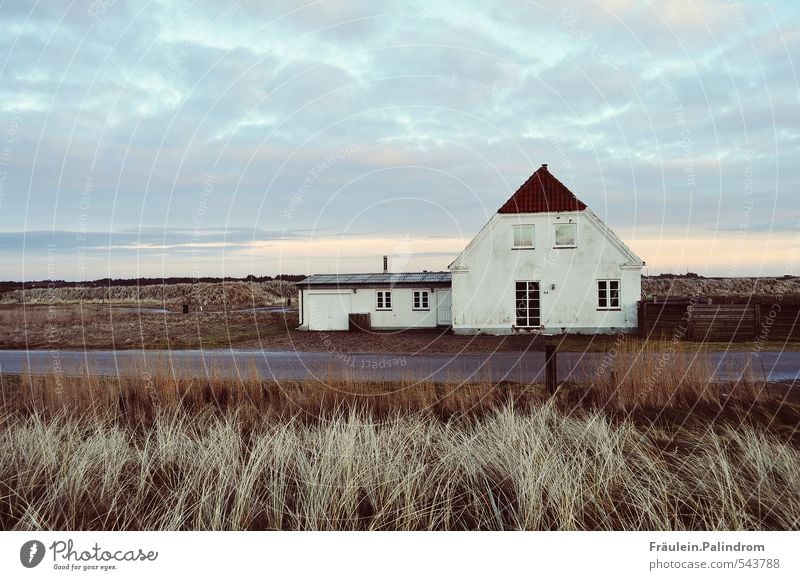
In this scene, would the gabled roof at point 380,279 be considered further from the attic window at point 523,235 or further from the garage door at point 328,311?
the attic window at point 523,235

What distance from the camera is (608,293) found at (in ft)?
65.2

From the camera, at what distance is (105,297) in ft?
172

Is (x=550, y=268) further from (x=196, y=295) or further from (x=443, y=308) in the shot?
(x=196, y=295)

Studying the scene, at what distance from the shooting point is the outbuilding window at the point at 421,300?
23.2 metres

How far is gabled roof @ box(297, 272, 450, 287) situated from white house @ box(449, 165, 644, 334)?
10.2 feet

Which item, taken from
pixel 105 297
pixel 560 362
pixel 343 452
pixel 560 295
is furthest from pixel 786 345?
pixel 105 297

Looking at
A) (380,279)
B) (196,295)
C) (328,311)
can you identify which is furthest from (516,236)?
(196,295)

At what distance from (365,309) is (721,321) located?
44.2 ft

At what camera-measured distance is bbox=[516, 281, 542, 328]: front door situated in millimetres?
20203

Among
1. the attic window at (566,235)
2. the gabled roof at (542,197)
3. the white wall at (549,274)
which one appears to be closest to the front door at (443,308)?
the white wall at (549,274)

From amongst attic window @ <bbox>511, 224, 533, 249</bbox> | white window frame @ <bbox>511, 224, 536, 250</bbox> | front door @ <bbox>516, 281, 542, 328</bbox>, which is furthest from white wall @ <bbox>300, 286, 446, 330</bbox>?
attic window @ <bbox>511, 224, 533, 249</bbox>

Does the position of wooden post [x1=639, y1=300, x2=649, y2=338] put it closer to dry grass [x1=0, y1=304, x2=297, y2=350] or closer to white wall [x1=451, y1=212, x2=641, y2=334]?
white wall [x1=451, y1=212, x2=641, y2=334]
